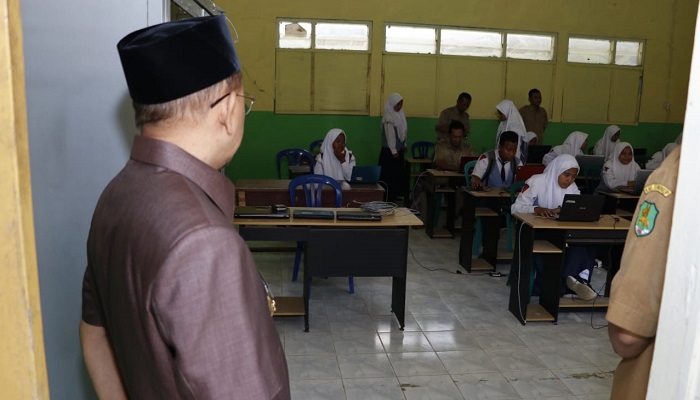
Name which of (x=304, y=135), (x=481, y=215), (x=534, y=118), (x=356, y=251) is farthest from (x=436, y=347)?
(x=534, y=118)

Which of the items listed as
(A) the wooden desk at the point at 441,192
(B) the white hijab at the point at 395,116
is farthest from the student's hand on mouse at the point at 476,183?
(B) the white hijab at the point at 395,116

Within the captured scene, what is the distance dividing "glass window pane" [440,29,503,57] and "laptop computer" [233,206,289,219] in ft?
18.4

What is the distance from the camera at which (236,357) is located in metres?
0.81

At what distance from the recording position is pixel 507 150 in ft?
17.7

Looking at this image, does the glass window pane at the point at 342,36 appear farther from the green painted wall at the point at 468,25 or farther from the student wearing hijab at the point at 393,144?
the student wearing hijab at the point at 393,144

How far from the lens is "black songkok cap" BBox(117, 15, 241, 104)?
91cm

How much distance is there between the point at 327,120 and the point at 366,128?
620 mm

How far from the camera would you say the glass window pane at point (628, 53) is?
9.15 m

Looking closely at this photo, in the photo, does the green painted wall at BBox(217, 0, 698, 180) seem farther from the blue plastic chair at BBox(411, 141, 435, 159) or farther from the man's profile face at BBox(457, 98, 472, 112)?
the man's profile face at BBox(457, 98, 472, 112)

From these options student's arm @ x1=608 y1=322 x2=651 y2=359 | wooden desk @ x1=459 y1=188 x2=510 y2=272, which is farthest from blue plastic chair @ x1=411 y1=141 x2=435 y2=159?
student's arm @ x1=608 y1=322 x2=651 y2=359

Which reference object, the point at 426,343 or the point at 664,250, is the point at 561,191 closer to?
the point at 426,343

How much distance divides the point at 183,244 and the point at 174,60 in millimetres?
322

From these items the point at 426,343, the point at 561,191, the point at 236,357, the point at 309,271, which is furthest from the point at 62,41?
the point at 561,191

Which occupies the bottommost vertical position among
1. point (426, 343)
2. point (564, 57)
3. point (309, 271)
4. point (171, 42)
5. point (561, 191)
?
point (426, 343)
